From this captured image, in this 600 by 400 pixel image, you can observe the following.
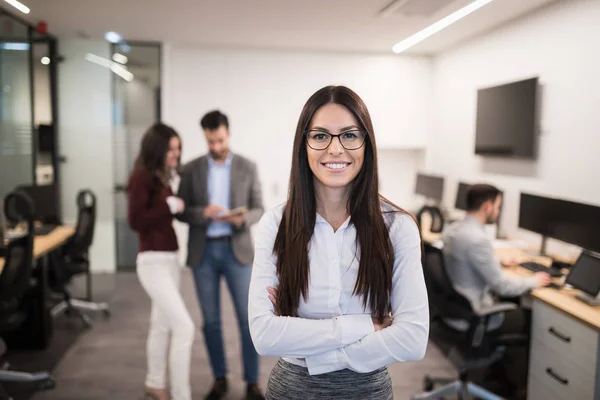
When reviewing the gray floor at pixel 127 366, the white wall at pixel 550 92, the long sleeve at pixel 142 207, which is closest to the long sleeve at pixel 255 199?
the long sleeve at pixel 142 207

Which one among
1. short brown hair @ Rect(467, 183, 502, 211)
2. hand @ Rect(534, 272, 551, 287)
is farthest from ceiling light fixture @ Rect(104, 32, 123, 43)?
hand @ Rect(534, 272, 551, 287)

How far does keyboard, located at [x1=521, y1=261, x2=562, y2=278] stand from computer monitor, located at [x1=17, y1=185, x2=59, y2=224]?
398cm

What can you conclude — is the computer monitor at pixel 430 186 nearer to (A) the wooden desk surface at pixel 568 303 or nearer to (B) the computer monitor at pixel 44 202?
(A) the wooden desk surface at pixel 568 303

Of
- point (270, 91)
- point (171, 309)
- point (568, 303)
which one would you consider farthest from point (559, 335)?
point (270, 91)

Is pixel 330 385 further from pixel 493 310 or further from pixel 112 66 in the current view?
pixel 112 66

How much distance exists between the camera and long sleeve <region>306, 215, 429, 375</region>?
1.30m

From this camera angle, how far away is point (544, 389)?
264 centimetres

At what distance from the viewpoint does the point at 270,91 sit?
19.3ft

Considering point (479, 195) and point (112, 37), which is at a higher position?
point (112, 37)

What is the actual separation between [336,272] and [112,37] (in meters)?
4.96

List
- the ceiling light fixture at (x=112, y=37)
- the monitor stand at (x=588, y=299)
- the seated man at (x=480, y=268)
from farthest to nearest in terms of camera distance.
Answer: the ceiling light fixture at (x=112, y=37) → the seated man at (x=480, y=268) → the monitor stand at (x=588, y=299)

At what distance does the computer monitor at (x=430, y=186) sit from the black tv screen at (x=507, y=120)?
624mm

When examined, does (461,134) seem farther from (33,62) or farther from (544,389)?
(33,62)

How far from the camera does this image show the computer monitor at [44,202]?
14.7 feet
